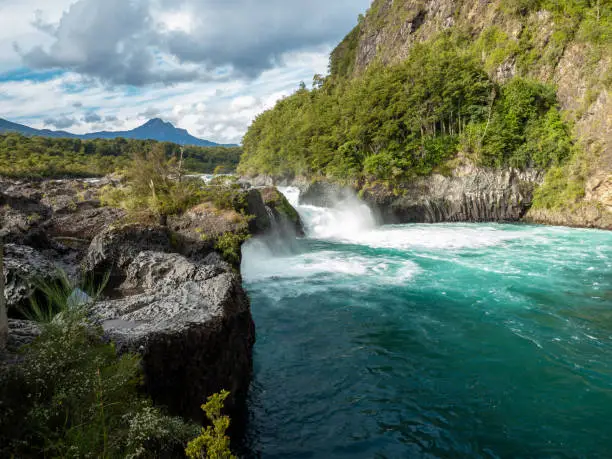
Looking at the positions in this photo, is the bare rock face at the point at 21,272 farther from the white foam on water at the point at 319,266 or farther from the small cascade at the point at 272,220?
the small cascade at the point at 272,220

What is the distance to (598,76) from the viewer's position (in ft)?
78.8

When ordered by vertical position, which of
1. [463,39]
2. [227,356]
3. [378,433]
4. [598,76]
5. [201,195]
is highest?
[463,39]

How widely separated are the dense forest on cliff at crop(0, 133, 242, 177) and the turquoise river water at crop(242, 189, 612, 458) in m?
8.42

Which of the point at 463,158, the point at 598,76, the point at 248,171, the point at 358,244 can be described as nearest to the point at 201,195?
the point at 358,244

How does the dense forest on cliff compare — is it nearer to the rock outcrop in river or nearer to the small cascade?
the small cascade

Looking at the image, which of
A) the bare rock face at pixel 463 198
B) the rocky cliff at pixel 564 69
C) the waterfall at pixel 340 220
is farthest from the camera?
the bare rock face at pixel 463 198

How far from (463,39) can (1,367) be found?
4696 cm

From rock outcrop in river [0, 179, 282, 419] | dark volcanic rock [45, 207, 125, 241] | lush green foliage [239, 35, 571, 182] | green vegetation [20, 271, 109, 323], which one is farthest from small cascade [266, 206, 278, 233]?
lush green foliage [239, 35, 571, 182]

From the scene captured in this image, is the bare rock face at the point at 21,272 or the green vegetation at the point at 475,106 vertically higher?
the green vegetation at the point at 475,106

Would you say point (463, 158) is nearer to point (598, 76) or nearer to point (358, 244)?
point (598, 76)

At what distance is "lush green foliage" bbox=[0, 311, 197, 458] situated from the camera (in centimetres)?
242

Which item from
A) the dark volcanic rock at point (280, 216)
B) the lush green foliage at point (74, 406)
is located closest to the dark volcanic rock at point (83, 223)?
the dark volcanic rock at point (280, 216)

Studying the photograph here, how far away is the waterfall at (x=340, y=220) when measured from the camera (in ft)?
84.4

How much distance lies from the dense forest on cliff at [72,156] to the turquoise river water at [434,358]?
8.42 metres
